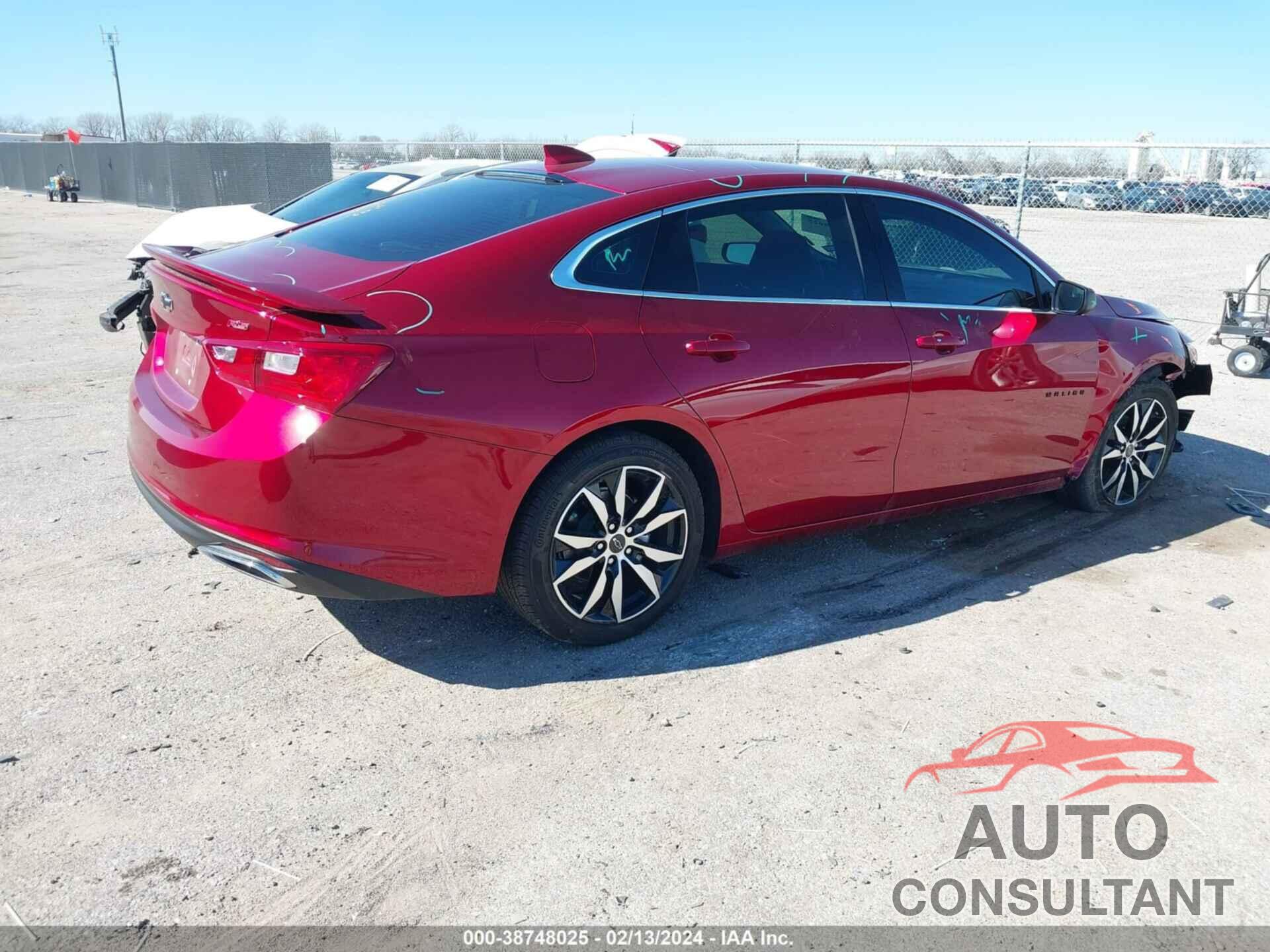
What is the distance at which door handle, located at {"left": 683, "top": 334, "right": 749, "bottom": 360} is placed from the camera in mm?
3854

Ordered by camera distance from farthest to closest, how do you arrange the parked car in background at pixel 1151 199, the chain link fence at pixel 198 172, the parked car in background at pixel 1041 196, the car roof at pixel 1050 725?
the chain link fence at pixel 198 172
the parked car in background at pixel 1151 199
the parked car in background at pixel 1041 196
the car roof at pixel 1050 725

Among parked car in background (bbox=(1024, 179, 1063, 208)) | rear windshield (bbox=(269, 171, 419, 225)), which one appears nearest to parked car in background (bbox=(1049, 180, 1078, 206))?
parked car in background (bbox=(1024, 179, 1063, 208))

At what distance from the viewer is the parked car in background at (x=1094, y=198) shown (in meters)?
20.4

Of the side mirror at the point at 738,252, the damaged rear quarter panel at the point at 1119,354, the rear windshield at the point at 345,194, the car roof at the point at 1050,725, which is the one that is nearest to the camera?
the car roof at the point at 1050,725

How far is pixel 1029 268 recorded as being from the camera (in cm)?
506

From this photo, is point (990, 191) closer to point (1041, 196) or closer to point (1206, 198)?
point (1041, 196)

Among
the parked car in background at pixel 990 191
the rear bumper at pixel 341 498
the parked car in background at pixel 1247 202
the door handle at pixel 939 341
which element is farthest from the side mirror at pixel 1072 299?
the parked car in background at pixel 1247 202

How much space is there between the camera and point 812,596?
452 centimetres

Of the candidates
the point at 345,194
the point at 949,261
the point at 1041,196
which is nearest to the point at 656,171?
the point at 949,261

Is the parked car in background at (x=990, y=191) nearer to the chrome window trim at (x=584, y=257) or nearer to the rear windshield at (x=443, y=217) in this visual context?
the rear windshield at (x=443, y=217)

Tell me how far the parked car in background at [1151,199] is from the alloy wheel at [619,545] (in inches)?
749

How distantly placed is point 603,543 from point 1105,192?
2021 cm

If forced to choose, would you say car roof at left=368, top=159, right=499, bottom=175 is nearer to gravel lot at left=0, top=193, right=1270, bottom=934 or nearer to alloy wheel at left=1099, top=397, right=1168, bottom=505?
gravel lot at left=0, top=193, right=1270, bottom=934

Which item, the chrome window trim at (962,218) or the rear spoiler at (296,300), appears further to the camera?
the chrome window trim at (962,218)
